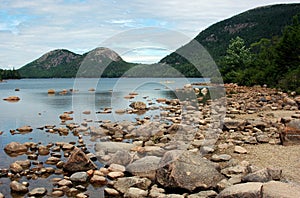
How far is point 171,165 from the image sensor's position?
6508mm

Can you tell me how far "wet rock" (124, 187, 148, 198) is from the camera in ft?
19.8

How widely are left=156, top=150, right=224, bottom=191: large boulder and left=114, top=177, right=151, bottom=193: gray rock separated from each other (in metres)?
0.29

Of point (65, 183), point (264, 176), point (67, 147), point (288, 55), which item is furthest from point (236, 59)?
point (65, 183)

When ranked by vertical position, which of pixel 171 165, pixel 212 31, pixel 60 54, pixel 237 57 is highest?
pixel 212 31

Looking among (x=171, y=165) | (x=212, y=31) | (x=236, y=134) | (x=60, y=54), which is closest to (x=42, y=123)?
(x=236, y=134)

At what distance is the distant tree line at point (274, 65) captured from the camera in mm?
28084

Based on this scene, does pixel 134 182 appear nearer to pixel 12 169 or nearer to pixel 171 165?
pixel 171 165

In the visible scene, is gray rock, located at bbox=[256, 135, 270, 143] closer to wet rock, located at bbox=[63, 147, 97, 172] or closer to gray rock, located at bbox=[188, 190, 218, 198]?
gray rock, located at bbox=[188, 190, 218, 198]

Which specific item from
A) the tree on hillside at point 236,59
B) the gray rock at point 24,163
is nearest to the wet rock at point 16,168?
the gray rock at point 24,163

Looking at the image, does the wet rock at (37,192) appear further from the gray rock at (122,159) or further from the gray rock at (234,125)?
the gray rock at (234,125)

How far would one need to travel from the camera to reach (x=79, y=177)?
277 inches

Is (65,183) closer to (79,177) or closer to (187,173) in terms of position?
(79,177)

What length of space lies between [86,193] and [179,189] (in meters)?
1.92

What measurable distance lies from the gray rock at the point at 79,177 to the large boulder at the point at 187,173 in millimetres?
1698
